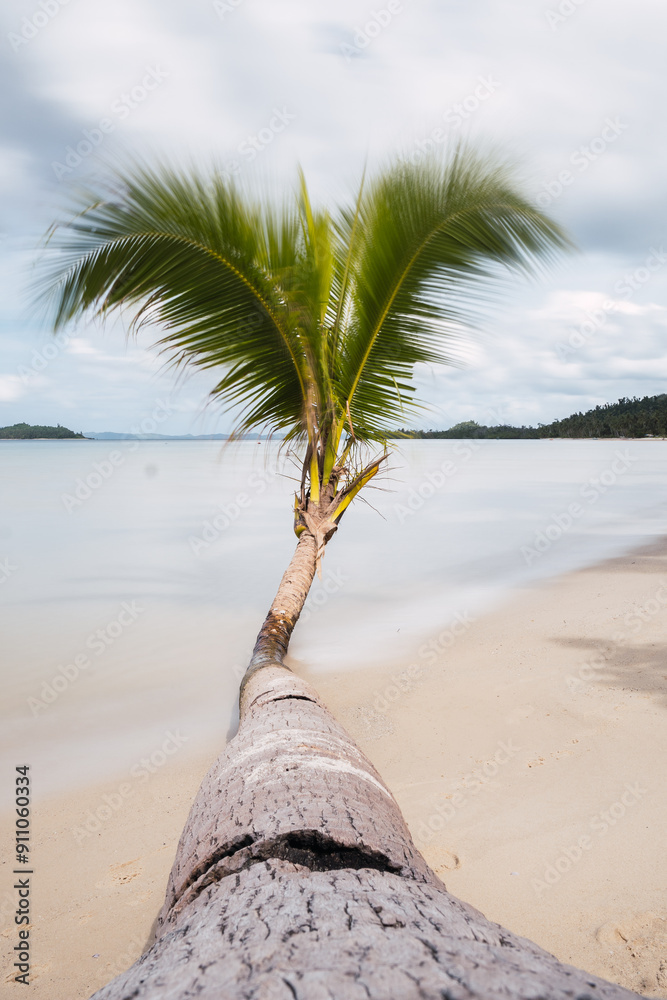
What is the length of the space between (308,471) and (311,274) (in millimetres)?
1904

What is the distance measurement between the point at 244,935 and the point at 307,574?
4.39 meters

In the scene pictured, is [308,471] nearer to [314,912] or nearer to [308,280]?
[308,280]

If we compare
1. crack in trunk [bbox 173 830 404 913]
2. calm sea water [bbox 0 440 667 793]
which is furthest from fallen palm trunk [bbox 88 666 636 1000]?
calm sea water [bbox 0 440 667 793]

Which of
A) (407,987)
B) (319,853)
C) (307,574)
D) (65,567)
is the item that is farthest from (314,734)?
(65,567)

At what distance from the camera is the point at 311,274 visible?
5758mm

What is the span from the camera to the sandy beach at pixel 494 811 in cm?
235

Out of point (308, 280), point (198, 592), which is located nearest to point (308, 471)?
point (308, 280)

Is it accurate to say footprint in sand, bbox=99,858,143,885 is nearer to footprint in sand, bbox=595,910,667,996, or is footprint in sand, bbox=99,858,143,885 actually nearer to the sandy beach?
the sandy beach

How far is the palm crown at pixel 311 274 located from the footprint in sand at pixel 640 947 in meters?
4.08

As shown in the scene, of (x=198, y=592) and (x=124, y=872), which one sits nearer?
(x=124, y=872)

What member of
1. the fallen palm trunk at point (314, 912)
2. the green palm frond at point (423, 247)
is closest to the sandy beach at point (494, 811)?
the fallen palm trunk at point (314, 912)

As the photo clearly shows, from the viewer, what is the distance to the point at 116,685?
5.47 meters

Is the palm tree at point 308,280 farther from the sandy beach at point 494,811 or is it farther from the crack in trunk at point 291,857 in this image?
the crack in trunk at point 291,857

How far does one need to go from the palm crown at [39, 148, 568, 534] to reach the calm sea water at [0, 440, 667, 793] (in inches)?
32.9
